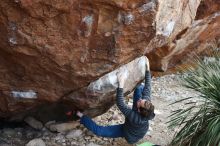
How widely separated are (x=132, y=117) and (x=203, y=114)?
42.8 inches

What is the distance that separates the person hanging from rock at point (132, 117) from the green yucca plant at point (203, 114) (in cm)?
47

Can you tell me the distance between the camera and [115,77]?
7.26 meters

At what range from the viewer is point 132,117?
6.88 metres

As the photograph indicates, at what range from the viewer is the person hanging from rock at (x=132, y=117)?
6.82 metres

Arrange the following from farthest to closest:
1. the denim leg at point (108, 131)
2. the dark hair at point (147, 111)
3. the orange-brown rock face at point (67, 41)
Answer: the denim leg at point (108, 131) → the dark hair at point (147, 111) → the orange-brown rock face at point (67, 41)

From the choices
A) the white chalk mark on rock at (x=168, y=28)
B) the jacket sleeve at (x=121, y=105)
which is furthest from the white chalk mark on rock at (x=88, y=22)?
the jacket sleeve at (x=121, y=105)

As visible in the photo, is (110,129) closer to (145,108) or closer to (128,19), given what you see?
(145,108)

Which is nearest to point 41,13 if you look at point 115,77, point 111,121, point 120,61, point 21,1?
point 21,1

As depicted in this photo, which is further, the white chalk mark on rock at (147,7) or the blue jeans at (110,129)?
the blue jeans at (110,129)

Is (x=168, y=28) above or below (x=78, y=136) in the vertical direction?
above

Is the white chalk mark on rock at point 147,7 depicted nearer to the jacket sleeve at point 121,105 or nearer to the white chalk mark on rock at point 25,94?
the jacket sleeve at point 121,105

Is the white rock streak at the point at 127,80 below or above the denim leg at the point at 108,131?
above

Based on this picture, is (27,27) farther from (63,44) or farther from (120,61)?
(120,61)

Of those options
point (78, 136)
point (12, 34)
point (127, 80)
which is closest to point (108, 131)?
point (78, 136)
